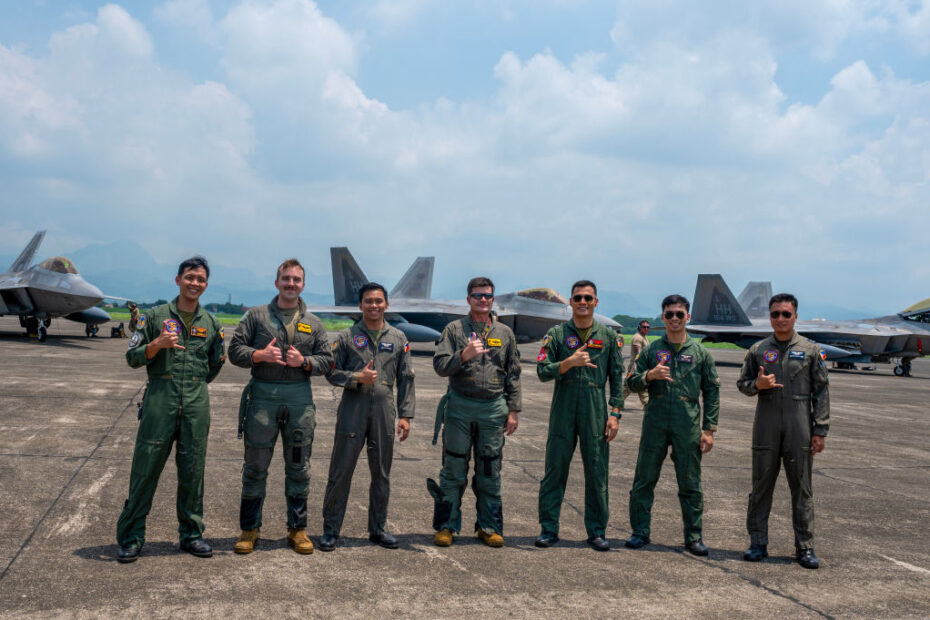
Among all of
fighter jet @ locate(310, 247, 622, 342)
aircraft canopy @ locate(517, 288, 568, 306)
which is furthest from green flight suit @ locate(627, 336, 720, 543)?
aircraft canopy @ locate(517, 288, 568, 306)

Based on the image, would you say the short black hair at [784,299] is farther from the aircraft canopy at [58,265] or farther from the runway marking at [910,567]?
the aircraft canopy at [58,265]

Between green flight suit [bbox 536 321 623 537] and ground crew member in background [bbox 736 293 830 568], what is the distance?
3.82 ft

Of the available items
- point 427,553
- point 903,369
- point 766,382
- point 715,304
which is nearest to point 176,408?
point 427,553

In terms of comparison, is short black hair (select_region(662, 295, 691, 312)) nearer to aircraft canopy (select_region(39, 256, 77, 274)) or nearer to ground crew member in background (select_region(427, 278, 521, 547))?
ground crew member in background (select_region(427, 278, 521, 547))

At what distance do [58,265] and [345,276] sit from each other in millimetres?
15049

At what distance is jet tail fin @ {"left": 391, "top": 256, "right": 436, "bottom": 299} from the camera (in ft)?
128

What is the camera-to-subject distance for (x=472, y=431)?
5418 mm

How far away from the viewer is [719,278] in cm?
3581

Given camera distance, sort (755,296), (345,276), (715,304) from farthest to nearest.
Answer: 1. (755,296)
2. (345,276)
3. (715,304)

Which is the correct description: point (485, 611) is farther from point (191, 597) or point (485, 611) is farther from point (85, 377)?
point (85, 377)

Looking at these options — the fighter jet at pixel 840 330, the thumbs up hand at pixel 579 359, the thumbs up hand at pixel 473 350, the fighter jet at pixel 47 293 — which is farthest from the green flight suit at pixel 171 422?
the fighter jet at pixel 840 330

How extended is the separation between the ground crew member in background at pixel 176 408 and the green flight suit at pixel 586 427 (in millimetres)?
2655

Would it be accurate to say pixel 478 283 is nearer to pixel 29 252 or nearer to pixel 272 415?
pixel 272 415

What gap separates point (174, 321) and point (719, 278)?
34.9 m
